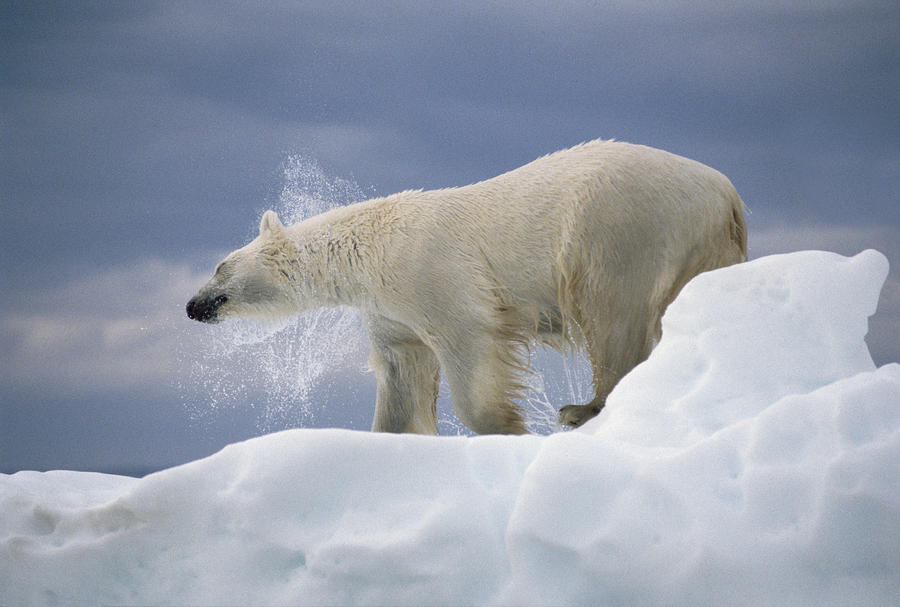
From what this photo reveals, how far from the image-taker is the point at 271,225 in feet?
24.1

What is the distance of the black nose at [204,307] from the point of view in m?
7.34

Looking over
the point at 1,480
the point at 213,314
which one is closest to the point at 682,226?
the point at 213,314

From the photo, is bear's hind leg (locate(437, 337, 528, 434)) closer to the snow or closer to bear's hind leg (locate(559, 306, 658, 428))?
bear's hind leg (locate(559, 306, 658, 428))

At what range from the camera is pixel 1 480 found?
4840mm

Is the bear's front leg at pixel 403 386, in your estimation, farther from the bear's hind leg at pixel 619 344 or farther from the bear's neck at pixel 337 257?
the bear's hind leg at pixel 619 344

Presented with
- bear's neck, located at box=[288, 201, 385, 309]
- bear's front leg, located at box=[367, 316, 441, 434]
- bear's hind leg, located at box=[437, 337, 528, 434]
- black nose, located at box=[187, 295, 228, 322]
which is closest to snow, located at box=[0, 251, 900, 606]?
bear's hind leg, located at box=[437, 337, 528, 434]

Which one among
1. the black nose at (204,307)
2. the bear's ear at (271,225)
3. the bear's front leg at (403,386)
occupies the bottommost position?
the bear's front leg at (403,386)

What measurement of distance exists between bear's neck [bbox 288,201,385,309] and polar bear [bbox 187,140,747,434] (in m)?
0.01

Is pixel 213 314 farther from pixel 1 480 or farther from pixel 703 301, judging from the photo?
pixel 703 301

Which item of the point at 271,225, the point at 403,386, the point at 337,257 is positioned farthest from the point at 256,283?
the point at 403,386

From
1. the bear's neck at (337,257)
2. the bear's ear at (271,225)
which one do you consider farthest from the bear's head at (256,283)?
the bear's neck at (337,257)

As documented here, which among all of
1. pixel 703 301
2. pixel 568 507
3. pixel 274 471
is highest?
pixel 703 301

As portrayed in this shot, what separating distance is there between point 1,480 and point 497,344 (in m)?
3.37

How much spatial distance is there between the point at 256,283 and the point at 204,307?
51 cm
